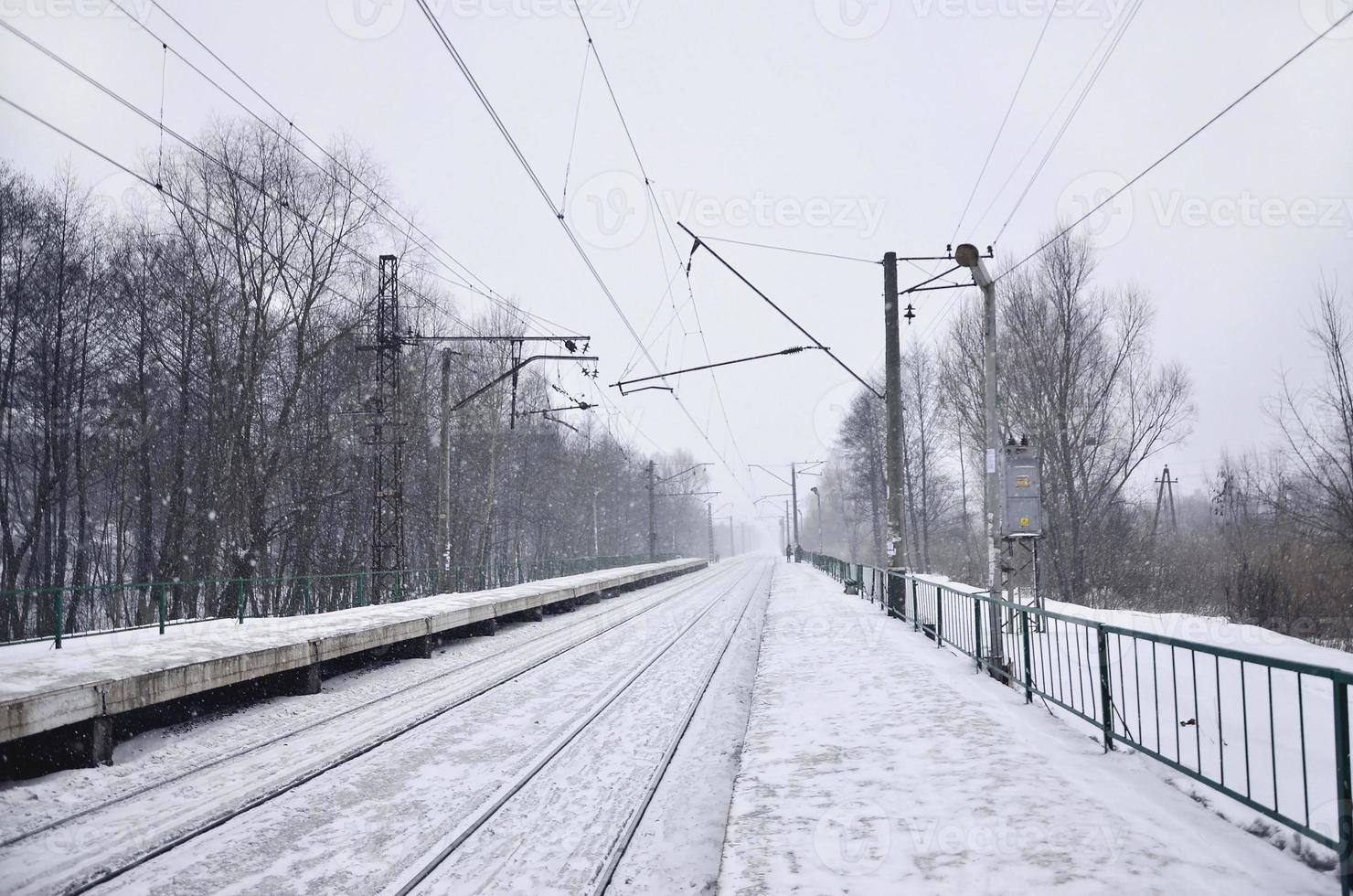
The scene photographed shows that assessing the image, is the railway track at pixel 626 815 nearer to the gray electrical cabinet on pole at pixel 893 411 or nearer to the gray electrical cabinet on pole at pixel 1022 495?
the gray electrical cabinet on pole at pixel 1022 495

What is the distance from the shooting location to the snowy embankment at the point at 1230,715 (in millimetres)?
4367

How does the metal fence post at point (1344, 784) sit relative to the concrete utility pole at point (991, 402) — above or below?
below

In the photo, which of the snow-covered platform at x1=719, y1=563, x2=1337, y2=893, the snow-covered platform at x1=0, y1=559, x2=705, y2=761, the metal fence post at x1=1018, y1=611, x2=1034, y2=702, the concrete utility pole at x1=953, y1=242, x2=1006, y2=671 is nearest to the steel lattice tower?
the snow-covered platform at x1=0, y1=559, x2=705, y2=761

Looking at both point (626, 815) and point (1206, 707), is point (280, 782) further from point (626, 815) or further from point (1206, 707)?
point (1206, 707)

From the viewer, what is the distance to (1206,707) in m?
9.85

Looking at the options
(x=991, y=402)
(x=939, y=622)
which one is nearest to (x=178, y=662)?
(x=939, y=622)

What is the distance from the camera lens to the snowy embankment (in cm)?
437

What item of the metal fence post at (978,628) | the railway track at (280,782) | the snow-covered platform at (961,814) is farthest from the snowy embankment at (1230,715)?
the railway track at (280,782)

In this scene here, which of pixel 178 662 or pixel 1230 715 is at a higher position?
pixel 178 662

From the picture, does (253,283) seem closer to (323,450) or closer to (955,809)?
(323,450)

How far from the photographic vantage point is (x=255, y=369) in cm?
2406

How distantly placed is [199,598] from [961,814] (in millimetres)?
25989

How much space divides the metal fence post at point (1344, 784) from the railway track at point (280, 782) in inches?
236

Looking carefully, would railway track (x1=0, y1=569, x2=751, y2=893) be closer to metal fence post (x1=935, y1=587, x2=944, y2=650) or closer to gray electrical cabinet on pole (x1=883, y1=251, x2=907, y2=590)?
metal fence post (x1=935, y1=587, x2=944, y2=650)
